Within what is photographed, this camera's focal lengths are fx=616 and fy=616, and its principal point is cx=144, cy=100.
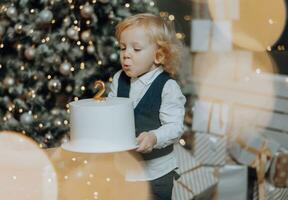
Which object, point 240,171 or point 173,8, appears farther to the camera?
point 173,8

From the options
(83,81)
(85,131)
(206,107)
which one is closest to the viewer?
(85,131)

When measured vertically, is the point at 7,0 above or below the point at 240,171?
above

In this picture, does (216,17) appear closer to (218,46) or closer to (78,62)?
(218,46)

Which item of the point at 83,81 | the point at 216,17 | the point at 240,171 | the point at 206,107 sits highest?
the point at 216,17

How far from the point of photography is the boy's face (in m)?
1.53

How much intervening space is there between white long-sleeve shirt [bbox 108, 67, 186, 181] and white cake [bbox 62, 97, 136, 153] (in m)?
0.08

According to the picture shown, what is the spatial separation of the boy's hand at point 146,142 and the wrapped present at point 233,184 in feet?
4.46

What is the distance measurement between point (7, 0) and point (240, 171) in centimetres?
126

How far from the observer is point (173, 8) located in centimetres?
319

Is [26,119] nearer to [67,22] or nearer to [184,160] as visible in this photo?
[67,22]

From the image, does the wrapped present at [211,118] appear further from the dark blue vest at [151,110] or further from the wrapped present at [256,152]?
the dark blue vest at [151,110]

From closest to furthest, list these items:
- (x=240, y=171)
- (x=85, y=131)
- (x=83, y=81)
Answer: (x=85, y=131), (x=83, y=81), (x=240, y=171)

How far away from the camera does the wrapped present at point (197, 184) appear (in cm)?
256

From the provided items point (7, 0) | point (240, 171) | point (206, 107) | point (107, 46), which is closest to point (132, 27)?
point (107, 46)
